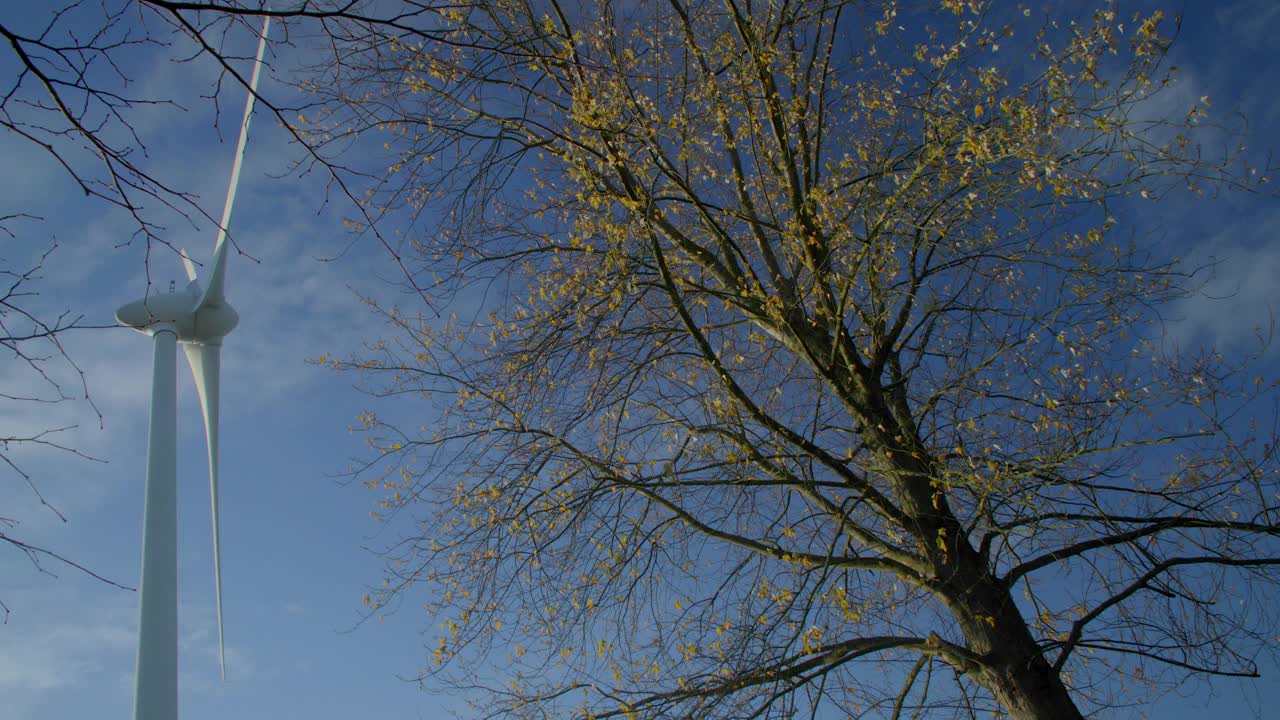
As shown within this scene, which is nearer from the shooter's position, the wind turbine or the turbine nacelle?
the wind turbine

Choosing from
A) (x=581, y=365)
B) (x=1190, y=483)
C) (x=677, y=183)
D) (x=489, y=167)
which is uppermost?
(x=489, y=167)

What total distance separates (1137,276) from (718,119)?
3.37 meters

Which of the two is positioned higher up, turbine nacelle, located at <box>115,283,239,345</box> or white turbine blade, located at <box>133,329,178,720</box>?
turbine nacelle, located at <box>115,283,239,345</box>

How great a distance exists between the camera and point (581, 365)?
7820 mm

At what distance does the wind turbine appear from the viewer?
13.0 meters

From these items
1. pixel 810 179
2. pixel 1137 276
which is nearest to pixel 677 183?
pixel 810 179

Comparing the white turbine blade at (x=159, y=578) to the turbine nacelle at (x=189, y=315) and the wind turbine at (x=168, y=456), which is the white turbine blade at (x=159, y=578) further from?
the turbine nacelle at (x=189, y=315)

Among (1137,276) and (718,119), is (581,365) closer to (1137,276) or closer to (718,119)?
(718,119)

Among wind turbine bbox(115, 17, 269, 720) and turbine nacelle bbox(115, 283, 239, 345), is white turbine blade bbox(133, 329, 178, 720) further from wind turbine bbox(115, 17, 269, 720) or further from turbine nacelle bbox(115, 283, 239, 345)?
turbine nacelle bbox(115, 283, 239, 345)

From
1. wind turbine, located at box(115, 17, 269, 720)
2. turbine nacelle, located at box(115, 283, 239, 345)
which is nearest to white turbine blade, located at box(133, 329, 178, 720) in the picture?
wind turbine, located at box(115, 17, 269, 720)

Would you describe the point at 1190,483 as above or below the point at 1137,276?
below

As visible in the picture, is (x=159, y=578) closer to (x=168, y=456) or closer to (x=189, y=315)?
(x=168, y=456)

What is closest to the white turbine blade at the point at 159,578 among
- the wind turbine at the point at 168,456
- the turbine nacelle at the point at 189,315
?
the wind turbine at the point at 168,456

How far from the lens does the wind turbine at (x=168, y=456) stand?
42.7 feet
